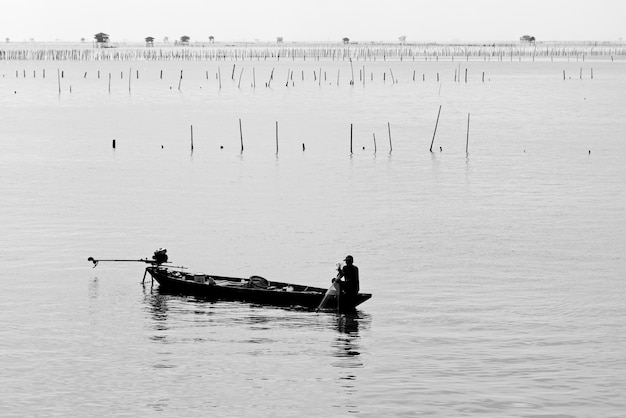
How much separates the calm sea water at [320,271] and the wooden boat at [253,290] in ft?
1.67

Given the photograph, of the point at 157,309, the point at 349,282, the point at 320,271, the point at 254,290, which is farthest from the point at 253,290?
the point at 320,271

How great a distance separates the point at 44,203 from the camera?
57.9 m

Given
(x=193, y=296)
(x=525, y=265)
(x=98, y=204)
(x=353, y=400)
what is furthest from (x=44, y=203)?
(x=353, y=400)

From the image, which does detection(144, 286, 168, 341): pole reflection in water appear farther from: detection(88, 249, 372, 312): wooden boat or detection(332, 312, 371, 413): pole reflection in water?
detection(332, 312, 371, 413): pole reflection in water

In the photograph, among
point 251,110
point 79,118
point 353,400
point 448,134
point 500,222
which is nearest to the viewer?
point 353,400

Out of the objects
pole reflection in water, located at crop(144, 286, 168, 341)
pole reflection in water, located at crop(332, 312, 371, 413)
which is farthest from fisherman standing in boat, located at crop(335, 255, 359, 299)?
pole reflection in water, located at crop(144, 286, 168, 341)

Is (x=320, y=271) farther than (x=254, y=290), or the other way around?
(x=320, y=271)

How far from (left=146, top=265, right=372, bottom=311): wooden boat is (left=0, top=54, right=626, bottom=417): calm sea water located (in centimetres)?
51

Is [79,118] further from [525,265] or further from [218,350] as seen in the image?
[218,350]

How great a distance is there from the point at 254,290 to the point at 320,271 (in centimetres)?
627

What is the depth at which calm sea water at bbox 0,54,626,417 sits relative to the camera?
2809 cm

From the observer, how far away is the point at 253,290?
3641 cm

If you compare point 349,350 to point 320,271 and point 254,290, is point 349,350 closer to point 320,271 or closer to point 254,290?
point 254,290

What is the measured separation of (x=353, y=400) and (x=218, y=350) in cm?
540
